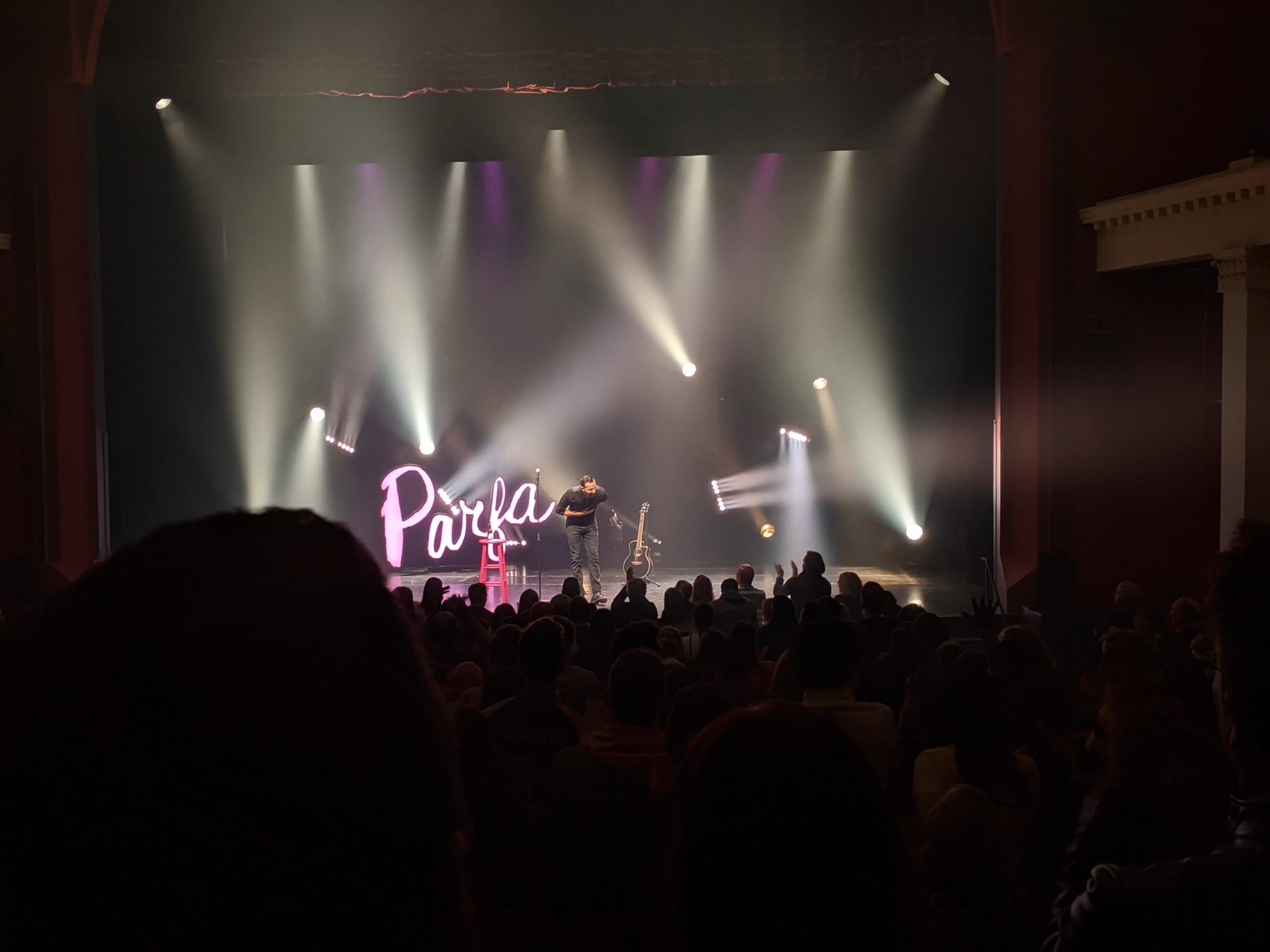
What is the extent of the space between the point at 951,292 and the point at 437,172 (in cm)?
795

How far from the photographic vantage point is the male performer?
488 inches

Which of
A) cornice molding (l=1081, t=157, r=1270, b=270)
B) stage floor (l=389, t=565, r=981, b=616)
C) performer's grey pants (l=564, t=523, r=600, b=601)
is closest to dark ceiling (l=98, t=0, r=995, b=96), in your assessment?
cornice molding (l=1081, t=157, r=1270, b=270)

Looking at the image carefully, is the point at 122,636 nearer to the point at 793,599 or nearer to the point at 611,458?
the point at 793,599

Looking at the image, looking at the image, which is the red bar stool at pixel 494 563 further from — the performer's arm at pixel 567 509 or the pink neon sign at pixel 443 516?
the performer's arm at pixel 567 509

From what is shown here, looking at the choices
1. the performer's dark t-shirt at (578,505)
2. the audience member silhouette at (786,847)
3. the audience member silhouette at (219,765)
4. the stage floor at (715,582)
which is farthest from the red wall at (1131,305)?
the audience member silhouette at (219,765)

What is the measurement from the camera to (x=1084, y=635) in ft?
24.4

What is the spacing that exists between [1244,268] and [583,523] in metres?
7.52

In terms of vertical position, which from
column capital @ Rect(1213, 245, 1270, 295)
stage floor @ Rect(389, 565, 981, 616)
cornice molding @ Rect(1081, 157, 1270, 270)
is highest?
cornice molding @ Rect(1081, 157, 1270, 270)

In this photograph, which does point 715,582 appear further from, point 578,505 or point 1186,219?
point 1186,219

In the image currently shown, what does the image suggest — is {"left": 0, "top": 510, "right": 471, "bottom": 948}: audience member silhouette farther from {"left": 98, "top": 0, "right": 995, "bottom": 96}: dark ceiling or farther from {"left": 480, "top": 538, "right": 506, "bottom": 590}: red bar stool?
{"left": 480, "top": 538, "right": 506, "bottom": 590}: red bar stool

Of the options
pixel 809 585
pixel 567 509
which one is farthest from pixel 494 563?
pixel 809 585

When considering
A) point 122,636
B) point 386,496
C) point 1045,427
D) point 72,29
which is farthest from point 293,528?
point 386,496

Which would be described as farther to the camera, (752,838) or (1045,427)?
(1045,427)

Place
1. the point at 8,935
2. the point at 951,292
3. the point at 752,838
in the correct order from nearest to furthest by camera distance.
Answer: the point at 8,935, the point at 752,838, the point at 951,292
